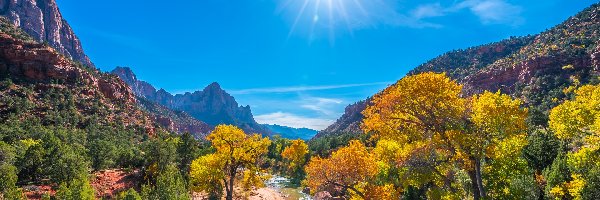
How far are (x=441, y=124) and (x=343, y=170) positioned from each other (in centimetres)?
745

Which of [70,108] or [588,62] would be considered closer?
[70,108]

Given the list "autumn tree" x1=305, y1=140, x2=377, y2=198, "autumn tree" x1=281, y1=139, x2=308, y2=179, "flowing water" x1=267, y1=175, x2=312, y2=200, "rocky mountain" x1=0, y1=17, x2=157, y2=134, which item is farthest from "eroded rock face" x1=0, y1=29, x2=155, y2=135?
"autumn tree" x1=305, y1=140, x2=377, y2=198

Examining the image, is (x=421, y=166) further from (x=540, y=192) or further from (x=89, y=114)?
(x=89, y=114)

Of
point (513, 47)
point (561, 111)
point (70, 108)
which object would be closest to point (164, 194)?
point (561, 111)

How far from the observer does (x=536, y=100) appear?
113 metres

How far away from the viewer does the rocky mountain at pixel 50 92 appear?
87.1 m

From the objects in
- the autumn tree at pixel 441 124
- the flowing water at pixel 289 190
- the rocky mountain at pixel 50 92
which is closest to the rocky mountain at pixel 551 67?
the flowing water at pixel 289 190

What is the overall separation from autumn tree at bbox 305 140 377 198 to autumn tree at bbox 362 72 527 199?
4770 mm

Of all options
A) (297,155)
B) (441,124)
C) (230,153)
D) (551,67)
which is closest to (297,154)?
(297,155)

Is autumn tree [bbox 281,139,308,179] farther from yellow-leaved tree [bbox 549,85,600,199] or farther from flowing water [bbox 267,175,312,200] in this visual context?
yellow-leaved tree [bbox 549,85,600,199]

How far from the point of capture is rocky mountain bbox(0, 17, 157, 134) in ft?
286

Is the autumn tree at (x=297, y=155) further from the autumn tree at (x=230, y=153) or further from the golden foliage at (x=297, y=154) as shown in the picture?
the autumn tree at (x=230, y=153)

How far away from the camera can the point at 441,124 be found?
1681cm

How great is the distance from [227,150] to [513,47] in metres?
202
